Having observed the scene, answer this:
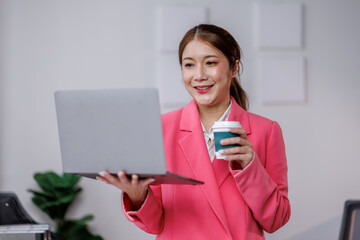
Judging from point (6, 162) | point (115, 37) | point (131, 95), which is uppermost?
point (115, 37)

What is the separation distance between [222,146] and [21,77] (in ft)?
7.21

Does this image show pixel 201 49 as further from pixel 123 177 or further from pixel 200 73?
pixel 123 177

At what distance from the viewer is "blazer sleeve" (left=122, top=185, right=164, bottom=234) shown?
45.4 inches

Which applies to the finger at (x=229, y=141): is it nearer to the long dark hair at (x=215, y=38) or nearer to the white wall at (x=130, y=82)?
the long dark hair at (x=215, y=38)

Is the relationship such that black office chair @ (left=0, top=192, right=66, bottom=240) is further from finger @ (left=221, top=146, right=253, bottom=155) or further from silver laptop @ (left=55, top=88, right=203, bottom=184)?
finger @ (left=221, top=146, right=253, bottom=155)

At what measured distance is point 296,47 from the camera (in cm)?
324

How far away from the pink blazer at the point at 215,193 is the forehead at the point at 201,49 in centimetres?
17

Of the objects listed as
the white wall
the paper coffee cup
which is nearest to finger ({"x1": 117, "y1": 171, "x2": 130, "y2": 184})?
the paper coffee cup

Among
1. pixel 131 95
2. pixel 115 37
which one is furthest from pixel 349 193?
pixel 131 95

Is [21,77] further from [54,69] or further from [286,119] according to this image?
[286,119]

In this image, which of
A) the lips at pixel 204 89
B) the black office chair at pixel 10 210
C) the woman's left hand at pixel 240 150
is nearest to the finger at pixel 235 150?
the woman's left hand at pixel 240 150

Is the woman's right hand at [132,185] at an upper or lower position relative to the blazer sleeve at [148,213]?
upper

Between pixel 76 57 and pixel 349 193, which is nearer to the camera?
pixel 76 57

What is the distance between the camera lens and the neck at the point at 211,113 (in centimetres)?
132
